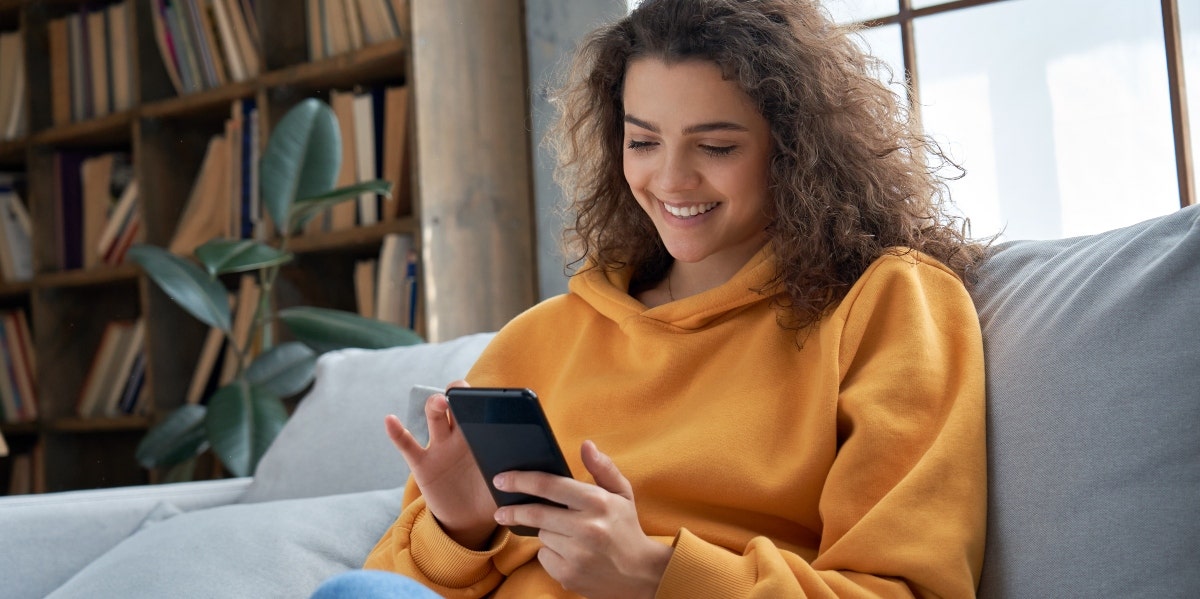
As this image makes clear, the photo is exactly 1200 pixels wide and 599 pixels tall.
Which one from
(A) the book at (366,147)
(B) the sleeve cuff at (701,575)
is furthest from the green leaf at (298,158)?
(B) the sleeve cuff at (701,575)

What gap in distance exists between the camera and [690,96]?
3.71 feet

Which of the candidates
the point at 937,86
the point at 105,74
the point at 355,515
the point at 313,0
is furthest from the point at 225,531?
the point at 105,74

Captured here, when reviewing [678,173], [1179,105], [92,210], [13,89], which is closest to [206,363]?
[92,210]

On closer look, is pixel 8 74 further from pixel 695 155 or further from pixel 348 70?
pixel 695 155

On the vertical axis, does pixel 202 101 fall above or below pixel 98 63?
below

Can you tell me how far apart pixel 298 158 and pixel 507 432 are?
1.71 meters

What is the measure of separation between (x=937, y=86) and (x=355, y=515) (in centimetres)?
137

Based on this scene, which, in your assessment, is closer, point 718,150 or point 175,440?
point 718,150

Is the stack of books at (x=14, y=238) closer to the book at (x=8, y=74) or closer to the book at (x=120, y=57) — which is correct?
the book at (x=8, y=74)

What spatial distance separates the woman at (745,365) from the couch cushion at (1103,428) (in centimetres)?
3

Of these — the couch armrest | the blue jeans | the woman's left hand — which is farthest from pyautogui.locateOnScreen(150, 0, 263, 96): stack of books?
the blue jeans

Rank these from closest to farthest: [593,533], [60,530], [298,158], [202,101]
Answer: [593,533], [60,530], [298,158], [202,101]

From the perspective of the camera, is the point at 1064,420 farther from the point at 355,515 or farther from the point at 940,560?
the point at 355,515

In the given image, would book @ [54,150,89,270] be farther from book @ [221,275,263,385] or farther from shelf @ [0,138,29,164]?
book @ [221,275,263,385]
